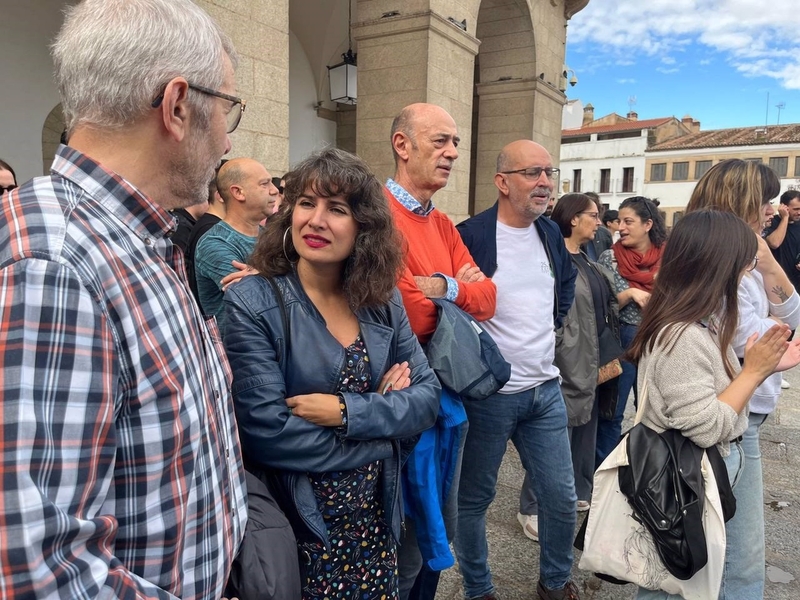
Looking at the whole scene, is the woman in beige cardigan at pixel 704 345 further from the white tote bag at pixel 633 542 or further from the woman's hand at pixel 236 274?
the woman's hand at pixel 236 274

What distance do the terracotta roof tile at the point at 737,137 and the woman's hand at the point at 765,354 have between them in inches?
2071

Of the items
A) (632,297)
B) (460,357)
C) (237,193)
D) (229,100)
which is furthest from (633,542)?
(237,193)

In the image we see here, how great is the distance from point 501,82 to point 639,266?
6.69 meters

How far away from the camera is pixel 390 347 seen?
1878 mm

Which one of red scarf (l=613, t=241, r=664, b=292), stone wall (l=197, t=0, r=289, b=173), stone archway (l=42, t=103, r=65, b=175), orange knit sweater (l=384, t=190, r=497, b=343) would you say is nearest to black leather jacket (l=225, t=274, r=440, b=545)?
orange knit sweater (l=384, t=190, r=497, b=343)

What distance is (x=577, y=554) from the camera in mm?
3354

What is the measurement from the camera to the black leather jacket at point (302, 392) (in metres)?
1.58

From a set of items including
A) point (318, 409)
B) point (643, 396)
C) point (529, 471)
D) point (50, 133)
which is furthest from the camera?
point (50, 133)

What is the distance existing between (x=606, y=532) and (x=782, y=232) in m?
6.16

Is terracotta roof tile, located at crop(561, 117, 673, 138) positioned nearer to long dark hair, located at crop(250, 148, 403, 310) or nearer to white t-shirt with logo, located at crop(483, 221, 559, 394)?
white t-shirt with logo, located at crop(483, 221, 559, 394)

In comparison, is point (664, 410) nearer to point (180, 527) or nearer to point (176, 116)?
point (180, 527)

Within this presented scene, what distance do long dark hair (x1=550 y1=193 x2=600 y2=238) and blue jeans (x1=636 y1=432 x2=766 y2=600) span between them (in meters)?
2.13

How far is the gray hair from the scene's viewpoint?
990 mm

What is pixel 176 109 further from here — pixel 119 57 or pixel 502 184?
pixel 502 184
